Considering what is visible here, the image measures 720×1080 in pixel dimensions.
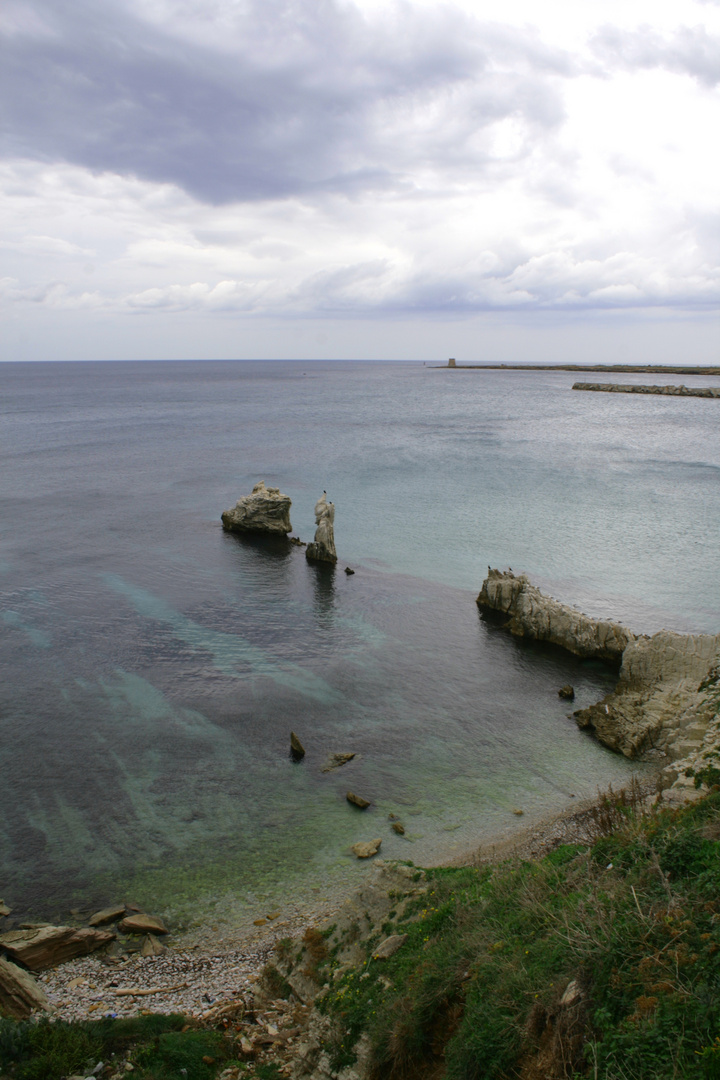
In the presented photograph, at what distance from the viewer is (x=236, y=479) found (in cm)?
6750

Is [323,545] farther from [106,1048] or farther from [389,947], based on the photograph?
[106,1048]

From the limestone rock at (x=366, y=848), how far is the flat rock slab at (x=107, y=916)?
6300 millimetres

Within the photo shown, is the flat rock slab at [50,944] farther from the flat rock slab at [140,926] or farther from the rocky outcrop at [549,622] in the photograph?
the rocky outcrop at [549,622]

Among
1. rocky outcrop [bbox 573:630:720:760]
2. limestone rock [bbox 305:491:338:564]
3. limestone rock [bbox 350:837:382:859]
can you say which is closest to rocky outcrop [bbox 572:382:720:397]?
limestone rock [bbox 305:491:338:564]

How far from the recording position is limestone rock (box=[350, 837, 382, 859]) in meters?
18.2

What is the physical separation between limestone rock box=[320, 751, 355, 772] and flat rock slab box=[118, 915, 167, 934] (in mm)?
7623

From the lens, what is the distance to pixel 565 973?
30.8 ft

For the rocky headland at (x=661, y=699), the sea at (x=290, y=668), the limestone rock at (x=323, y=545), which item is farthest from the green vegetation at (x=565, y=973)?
the limestone rock at (x=323, y=545)

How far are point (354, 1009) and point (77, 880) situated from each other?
9.67 metres

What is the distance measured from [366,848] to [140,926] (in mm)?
6234

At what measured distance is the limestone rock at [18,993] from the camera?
42.2 ft

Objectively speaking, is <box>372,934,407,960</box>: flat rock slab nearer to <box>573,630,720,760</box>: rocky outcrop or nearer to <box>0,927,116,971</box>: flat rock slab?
<box>0,927,116,971</box>: flat rock slab

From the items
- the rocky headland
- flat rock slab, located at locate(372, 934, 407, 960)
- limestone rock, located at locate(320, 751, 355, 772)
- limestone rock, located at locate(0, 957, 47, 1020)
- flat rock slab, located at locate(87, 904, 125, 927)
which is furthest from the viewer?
limestone rock, located at locate(320, 751, 355, 772)

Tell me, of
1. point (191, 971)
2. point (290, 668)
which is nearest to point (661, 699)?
point (290, 668)
